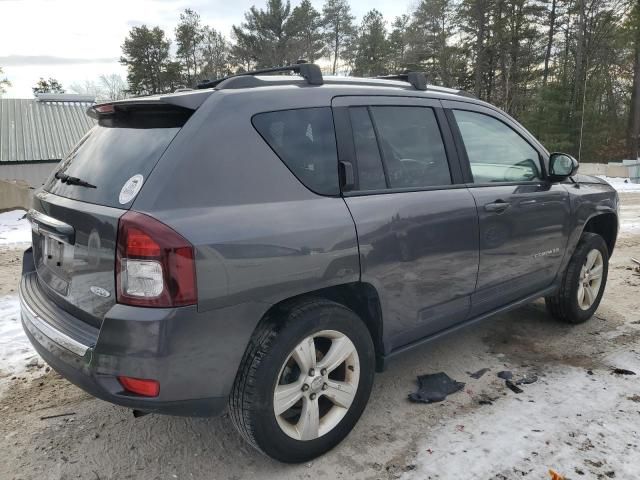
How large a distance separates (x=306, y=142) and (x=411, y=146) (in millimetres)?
819

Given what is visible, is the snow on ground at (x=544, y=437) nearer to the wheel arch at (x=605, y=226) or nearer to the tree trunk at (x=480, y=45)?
the wheel arch at (x=605, y=226)

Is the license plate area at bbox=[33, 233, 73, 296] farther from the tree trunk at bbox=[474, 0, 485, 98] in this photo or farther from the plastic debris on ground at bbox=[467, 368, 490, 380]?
the tree trunk at bbox=[474, 0, 485, 98]

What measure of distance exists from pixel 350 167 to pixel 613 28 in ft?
123

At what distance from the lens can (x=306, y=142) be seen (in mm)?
2582

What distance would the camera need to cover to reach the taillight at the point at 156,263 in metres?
2.03

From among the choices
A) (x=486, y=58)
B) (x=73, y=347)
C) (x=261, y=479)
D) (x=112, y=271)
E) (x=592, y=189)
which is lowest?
(x=261, y=479)

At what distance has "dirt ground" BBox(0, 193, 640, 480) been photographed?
2.57m

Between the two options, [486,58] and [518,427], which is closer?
[518,427]

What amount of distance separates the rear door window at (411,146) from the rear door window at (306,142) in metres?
0.38

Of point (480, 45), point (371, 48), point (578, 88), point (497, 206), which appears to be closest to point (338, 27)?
point (371, 48)

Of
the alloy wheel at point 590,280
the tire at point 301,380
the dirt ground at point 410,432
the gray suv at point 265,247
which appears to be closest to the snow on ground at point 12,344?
the dirt ground at point 410,432

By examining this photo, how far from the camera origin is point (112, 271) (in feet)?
6.97

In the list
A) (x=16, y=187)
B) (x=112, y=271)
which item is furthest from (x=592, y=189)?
(x=16, y=187)

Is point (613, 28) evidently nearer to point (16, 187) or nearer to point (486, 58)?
point (486, 58)
